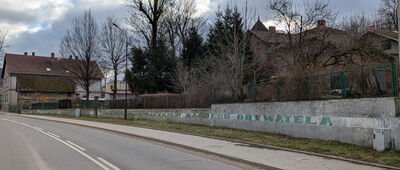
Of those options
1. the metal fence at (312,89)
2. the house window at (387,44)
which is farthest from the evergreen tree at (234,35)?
the house window at (387,44)

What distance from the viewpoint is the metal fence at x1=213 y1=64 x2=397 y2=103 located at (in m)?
11.4

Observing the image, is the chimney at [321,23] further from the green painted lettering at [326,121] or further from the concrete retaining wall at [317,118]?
the green painted lettering at [326,121]

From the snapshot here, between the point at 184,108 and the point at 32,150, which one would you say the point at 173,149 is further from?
the point at 184,108

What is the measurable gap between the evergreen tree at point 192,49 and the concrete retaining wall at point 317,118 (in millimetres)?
17164

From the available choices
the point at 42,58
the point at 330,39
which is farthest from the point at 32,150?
the point at 42,58

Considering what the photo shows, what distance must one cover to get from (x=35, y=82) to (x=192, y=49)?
45350mm

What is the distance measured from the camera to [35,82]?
230 feet

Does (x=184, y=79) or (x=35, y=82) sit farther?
(x=35, y=82)

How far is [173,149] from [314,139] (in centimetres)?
551

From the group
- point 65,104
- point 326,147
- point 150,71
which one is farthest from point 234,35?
point 65,104

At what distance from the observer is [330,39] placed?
23.2m

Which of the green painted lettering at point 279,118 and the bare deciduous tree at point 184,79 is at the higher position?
the bare deciduous tree at point 184,79

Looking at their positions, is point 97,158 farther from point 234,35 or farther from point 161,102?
point 161,102

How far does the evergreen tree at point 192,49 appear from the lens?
3873 cm
